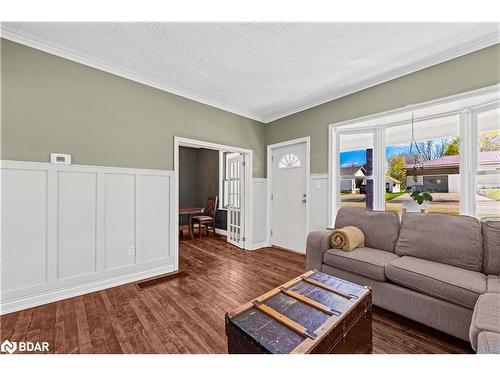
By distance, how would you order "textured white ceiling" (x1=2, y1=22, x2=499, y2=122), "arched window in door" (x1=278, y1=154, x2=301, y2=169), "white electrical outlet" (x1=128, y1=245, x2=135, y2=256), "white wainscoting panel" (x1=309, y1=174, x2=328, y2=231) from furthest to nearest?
"arched window in door" (x1=278, y1=154, x2=301, y2=169) → "white wainscoting panel" (x1=309, y1=174, x2=328, y2=231) → "white electrical outlet" (x1=128, y1=245, x2=135, y2=256) → "textured white ceiling" (x1=2, y1=22, x2=499, y2=122)

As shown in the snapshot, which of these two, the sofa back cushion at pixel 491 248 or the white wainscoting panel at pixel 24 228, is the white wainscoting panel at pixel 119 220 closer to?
the white wainscoting panel at pixel 24 228

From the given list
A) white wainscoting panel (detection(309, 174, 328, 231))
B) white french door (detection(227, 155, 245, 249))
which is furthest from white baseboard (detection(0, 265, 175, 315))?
white wainscoting panel (detection(309, 174, 328, 231))

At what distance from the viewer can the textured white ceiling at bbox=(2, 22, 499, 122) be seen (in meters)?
1.88

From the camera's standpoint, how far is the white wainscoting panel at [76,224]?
213cm

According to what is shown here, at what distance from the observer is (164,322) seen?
1769mm

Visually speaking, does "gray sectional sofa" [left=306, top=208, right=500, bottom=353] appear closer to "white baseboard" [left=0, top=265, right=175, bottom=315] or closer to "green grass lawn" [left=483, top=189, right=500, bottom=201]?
"green grass lawn" [left=483, top=189, right=500, bottom=201]

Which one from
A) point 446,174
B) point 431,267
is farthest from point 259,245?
point 446,174

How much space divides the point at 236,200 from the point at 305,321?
10.9 feet

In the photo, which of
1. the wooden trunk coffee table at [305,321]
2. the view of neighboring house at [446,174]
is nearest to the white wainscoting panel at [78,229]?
the wooden trunk coffee table at [305,321]

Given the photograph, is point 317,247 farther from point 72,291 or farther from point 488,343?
point 72,291

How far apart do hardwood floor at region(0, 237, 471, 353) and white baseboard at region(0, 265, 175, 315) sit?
0.21ft

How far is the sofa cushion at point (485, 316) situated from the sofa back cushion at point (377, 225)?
3.08 feet

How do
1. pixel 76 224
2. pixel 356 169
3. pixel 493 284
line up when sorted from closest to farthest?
pixel 493 284 → pixel 76 224 → pixel 356 169

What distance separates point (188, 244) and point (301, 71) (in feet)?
12.0
